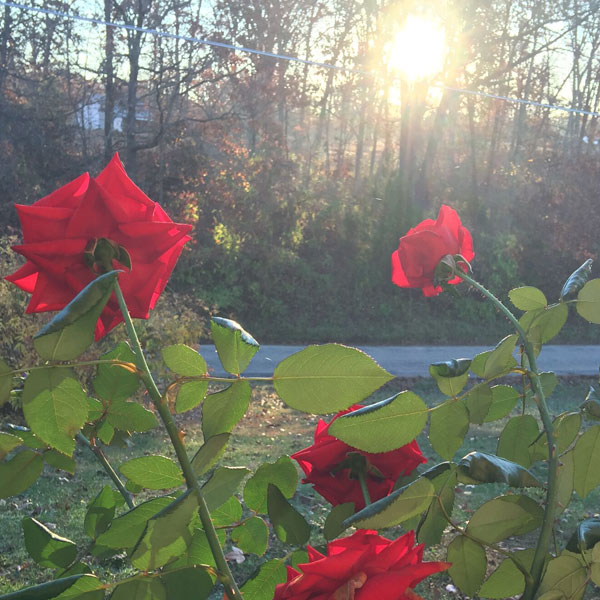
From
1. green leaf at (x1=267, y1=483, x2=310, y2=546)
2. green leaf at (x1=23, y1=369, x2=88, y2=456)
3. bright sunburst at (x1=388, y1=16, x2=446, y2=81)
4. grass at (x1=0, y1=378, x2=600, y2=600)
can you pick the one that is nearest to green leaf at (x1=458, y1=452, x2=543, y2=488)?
green leaf at (x1=267, y1=483, x2=310, y2=546)

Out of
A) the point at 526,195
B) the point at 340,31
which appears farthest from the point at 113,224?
the point at 340,31

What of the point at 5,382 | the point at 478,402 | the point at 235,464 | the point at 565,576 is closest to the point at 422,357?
the point at 235,464

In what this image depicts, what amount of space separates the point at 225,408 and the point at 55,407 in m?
0.12

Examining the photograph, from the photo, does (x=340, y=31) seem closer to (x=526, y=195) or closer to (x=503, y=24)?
(x=503, y=24)

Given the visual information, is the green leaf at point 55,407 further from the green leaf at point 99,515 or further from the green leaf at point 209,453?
the green leaf at point 99,515

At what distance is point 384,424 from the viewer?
1.72 ft

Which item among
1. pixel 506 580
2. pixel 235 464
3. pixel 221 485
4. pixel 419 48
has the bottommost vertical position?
pixel 235 464

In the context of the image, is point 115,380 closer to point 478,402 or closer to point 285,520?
point 285,520

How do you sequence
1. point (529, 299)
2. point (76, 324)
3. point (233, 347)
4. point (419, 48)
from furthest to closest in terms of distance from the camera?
point (419, 48) → point (529, 299) → point (233, 347) → point (76, 324)

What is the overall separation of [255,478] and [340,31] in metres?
17.8

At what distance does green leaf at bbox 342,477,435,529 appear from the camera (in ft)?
1.54

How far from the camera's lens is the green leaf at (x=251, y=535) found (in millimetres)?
627

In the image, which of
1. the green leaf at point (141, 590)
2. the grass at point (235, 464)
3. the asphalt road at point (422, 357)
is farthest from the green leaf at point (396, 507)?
the asphalt road at point (422, 357)

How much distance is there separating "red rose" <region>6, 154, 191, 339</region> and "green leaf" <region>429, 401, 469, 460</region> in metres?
0.23
